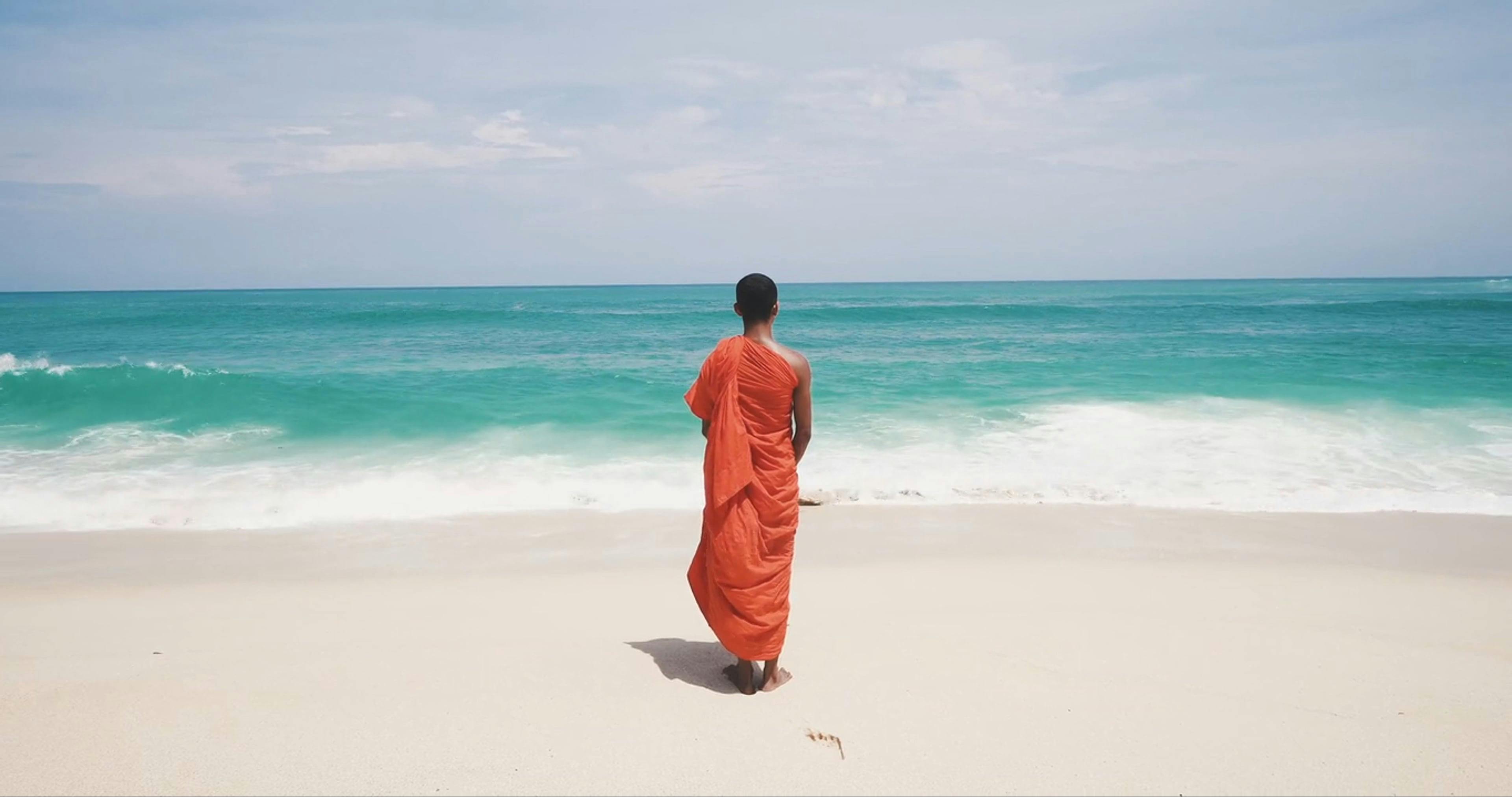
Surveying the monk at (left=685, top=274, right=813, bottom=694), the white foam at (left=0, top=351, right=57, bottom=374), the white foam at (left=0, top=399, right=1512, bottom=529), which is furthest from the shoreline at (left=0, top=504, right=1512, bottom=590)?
the white foam at (left=0, top=351, right=57, bottom=374)

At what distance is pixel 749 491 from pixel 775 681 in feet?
2.60

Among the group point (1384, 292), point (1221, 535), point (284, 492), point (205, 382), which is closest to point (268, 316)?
point (205, 382)

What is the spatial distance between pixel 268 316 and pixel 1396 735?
4231 cm

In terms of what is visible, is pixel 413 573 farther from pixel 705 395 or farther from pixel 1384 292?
pixel 1384 292

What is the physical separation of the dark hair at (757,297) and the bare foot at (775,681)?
144cm

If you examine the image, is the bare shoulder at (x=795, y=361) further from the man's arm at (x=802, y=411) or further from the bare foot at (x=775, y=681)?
the bare foot at (x=775, y=681)

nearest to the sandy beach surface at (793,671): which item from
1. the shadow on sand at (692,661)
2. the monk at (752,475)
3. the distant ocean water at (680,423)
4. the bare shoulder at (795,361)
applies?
the shadow on sand at (692,661)

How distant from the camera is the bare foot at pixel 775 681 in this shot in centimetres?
335

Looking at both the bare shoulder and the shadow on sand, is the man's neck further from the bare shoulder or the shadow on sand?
the shadow on sand

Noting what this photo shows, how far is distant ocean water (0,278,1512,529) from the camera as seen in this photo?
7.95 metres

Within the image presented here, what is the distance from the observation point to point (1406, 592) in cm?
495

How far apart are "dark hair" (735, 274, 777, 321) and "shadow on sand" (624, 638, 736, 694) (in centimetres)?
149

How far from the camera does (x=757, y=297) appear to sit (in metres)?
3.15

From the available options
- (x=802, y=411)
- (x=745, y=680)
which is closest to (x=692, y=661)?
(x=745, y=680)
